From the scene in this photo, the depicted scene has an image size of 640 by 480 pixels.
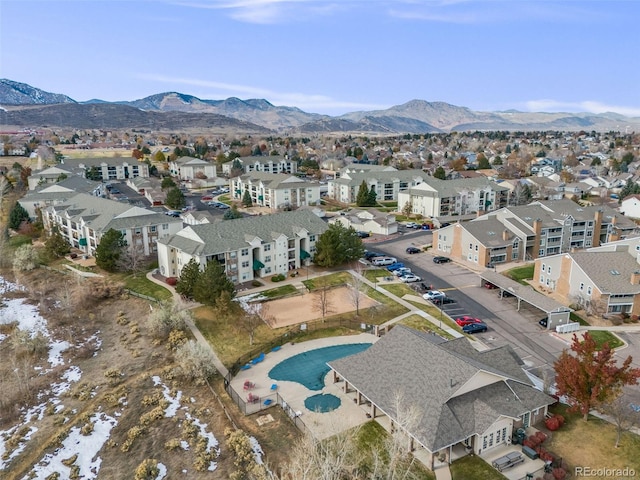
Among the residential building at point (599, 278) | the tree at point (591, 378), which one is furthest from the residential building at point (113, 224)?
the tree at point (591, 378)

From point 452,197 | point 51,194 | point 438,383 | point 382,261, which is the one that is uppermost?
point 51,194

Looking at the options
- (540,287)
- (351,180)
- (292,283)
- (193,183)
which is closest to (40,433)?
(292,283)

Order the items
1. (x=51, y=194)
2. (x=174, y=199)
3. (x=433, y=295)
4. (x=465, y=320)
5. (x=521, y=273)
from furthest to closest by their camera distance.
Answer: (x=174, y=199)
(x=51, y=194)
(x=521, y=273)
(x=433, y=295)
(x=465, y=320)

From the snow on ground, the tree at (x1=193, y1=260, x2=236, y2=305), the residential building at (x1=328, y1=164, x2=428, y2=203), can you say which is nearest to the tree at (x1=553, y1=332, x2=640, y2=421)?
the tree at (x1=193, y1=260, x2=236, y2=305)

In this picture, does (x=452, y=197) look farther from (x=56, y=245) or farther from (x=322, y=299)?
(x=56, y=245)

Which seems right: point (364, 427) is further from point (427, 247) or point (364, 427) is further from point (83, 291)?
point (427, 247)

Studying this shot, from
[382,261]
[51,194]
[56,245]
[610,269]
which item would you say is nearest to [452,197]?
[382,261]
